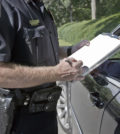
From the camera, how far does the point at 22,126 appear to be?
6.14ft

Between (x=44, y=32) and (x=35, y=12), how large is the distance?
13 centimetres

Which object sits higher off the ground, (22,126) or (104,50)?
(104,50)

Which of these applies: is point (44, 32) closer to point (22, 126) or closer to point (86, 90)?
point (22, 126)

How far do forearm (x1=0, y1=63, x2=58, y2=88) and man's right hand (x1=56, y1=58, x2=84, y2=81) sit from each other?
3 centimetres

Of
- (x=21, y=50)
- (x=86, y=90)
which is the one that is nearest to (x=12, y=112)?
(x=21, y=50)

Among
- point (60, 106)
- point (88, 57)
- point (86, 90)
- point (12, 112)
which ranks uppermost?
point (88, 57)

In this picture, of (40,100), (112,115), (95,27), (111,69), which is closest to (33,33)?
(40,100)

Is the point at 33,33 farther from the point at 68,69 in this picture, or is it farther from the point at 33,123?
the point at 33,123

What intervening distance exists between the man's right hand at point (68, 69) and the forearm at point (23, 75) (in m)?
0.03

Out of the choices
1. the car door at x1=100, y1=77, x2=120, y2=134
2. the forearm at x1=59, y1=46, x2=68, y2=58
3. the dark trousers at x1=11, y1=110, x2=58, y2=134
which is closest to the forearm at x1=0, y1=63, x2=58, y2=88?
the dark trousers at x1=11, y1=110, x2=58, y2=134

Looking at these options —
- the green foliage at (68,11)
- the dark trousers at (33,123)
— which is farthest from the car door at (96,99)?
the green foliage at (68,11)

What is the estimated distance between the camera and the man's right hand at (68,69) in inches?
63.2

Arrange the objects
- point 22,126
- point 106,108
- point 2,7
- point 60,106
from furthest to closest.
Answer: point 60,106 < point 106,108 < point 22,126 < point 2,7

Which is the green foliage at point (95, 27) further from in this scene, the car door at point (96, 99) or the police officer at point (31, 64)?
the police officer at point (31, 64)
